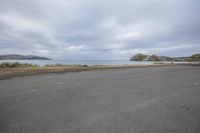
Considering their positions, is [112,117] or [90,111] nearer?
[112,117]

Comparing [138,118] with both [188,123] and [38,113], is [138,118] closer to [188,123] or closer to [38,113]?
[188,123]

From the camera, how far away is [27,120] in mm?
2338

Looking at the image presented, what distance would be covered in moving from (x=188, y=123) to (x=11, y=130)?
3.35m

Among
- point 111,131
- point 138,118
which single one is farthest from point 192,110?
point 111,131

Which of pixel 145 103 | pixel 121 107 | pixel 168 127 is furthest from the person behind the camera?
pixel 145 103

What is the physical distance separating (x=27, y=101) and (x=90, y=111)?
2.09 metres

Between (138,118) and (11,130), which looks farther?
(138,118)

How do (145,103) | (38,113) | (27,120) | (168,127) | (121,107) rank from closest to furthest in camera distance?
(168,127)
(27,120)
(38,113)
(121,107)
(145,103)

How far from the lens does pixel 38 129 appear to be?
2041 millimetres

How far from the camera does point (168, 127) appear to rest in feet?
6.87

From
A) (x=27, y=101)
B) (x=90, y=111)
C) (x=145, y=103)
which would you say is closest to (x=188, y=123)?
(x=145, y=103)

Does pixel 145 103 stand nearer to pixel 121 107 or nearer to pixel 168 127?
pixel 121 107

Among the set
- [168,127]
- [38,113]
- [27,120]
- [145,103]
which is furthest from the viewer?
[145,103]

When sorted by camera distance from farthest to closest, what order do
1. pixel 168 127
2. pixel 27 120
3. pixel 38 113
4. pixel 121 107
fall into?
pixel 121 107, pixel 38 113, pixel 27 120, pixel 168 127
